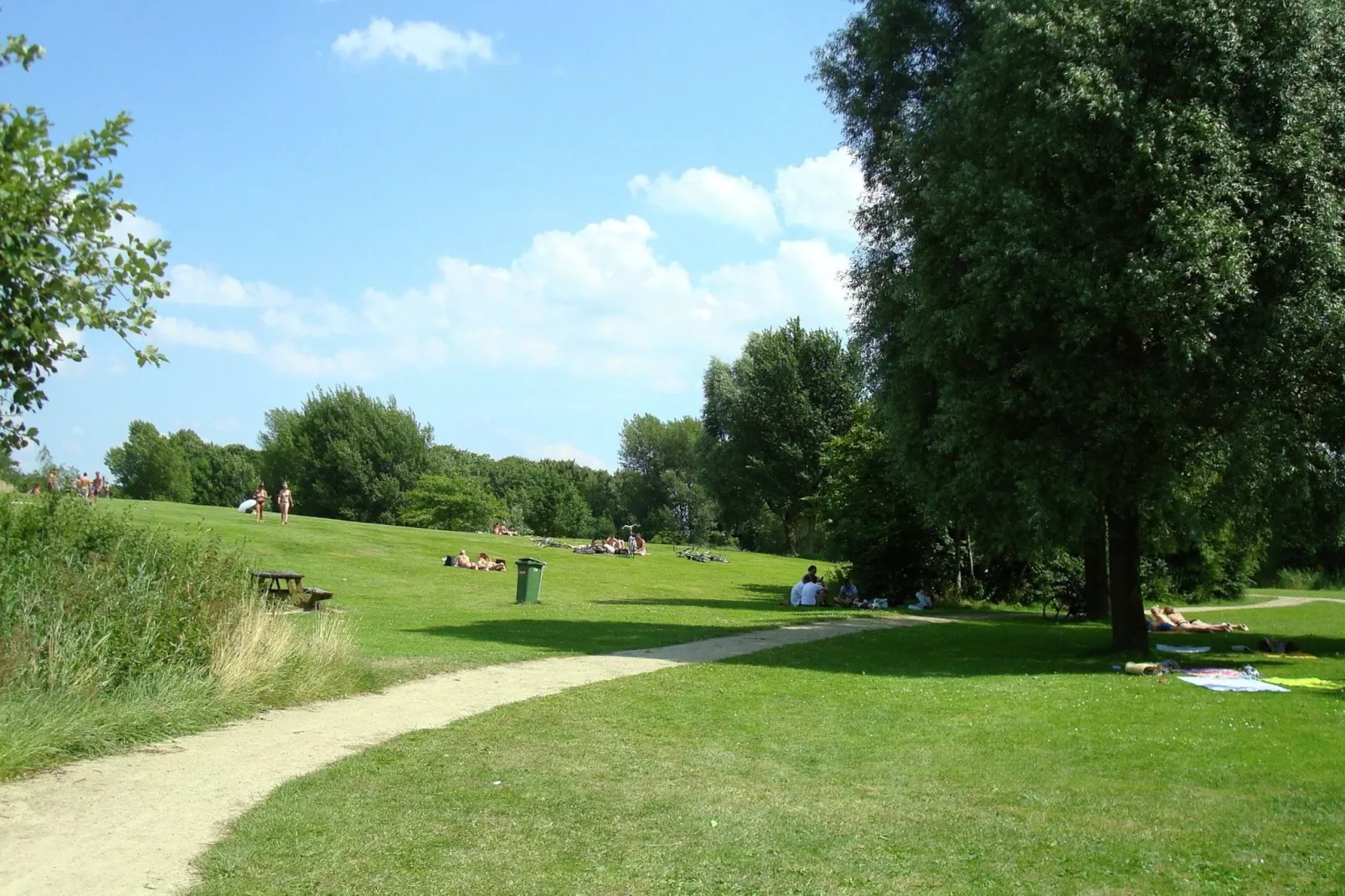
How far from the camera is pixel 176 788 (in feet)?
26.5

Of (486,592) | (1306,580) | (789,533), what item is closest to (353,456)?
(789,533)

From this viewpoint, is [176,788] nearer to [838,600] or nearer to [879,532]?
[879,532]

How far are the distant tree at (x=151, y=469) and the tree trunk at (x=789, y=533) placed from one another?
181 feet

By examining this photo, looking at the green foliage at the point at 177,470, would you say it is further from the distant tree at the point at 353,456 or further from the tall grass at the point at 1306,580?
the tall grass at the point at 1306,580

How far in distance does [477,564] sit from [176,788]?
30.8 m

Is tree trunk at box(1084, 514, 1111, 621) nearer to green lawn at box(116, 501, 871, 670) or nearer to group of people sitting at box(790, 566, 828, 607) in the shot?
green lawn at box(116, 501, 871, 670)

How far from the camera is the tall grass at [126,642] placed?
30.6ft

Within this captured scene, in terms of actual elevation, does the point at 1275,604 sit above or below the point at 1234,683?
above

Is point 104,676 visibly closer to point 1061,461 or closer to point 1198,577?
point 1061,461

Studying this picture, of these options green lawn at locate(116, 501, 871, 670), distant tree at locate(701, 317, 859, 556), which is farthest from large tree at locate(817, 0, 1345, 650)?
distant tree at locate(701, 317, 859, 556)

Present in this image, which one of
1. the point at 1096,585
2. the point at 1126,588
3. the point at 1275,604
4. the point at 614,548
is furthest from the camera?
the point at 614,548

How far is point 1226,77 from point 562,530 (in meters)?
85.8

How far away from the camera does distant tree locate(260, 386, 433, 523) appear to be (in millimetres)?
81812

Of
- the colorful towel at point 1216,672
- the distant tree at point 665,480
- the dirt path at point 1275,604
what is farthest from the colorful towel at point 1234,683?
the distant tree at point 665,480
